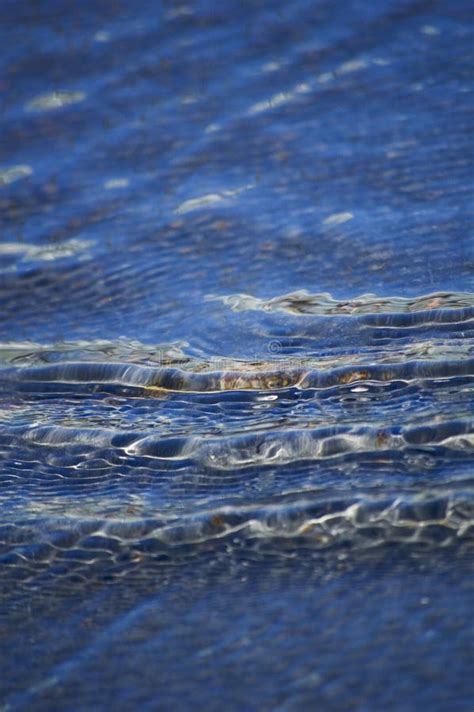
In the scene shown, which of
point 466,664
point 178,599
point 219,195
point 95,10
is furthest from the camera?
point 95,10

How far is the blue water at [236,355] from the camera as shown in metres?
1.82

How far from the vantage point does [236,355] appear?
9.96 ft

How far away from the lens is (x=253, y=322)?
10.5 feet

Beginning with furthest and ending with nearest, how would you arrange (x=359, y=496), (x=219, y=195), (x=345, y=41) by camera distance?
1. (x=345, y=41)
2. (x=219, y=195)
3. (x=359, y=496)

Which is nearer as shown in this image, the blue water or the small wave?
the blue water

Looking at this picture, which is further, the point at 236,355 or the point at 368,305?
the point at 368,305

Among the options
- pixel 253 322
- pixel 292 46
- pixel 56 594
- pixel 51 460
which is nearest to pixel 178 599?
pixel 56 594

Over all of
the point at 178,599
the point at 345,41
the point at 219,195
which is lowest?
the point at 178,599

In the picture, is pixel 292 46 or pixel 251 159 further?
pixel 292 46

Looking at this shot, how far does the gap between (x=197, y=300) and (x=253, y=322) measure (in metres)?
0.29

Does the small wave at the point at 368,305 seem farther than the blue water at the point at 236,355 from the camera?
Yes

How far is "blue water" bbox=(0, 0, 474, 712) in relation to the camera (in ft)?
5.98

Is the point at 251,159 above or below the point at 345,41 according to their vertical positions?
below

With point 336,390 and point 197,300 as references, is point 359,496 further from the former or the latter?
point 197,300
